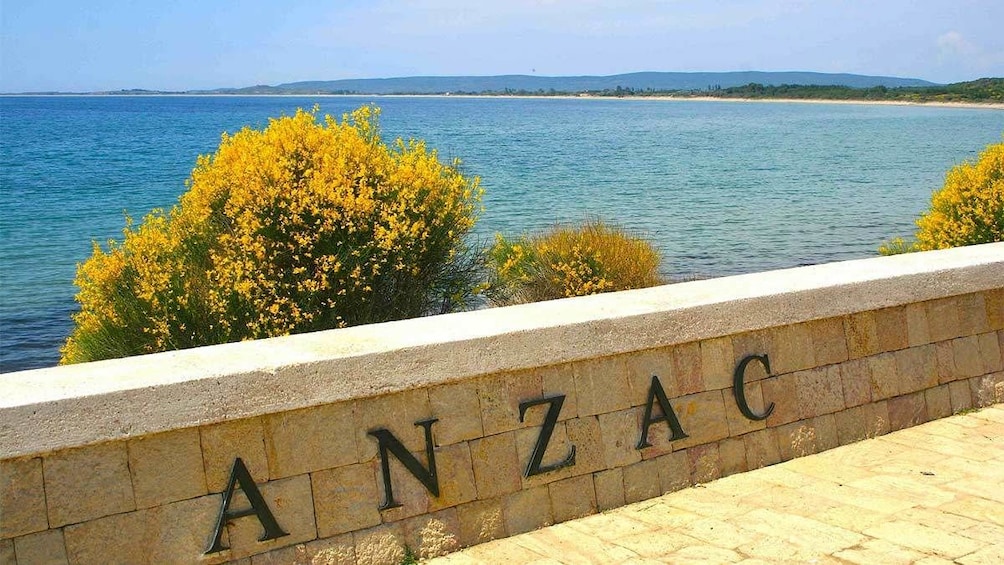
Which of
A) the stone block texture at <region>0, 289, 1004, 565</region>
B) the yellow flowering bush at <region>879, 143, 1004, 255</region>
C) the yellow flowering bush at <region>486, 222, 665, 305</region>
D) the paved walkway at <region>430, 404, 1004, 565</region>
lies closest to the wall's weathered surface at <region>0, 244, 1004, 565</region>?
the stone block texture at <region>0, 289, 1004, 565</region>

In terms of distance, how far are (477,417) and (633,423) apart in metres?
0.79

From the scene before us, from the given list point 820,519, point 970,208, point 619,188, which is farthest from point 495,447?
point 619,188

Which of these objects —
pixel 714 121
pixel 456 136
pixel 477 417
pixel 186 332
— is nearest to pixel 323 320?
pixel 186 332

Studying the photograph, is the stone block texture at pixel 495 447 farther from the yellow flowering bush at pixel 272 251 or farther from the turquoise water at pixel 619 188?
the turquoise water at pixel 619 188

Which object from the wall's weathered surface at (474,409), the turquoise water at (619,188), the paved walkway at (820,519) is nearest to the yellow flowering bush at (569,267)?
the turquoise water at (619,188)

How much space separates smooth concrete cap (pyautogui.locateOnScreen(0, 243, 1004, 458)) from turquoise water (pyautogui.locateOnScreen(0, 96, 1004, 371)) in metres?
5.08

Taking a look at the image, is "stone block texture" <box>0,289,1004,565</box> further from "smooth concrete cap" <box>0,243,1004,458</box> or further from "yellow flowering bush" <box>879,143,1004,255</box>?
"yellow flowering bush" <box>879,143,1004,255</box>

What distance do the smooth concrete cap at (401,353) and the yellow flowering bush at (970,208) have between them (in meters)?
4.50

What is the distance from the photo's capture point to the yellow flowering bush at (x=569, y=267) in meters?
9.05

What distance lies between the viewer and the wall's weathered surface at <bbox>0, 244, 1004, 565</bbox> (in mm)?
3469

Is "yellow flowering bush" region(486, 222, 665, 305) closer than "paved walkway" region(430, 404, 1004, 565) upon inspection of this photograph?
No

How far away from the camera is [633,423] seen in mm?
4605

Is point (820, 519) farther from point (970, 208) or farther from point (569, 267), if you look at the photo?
point (970, 208)

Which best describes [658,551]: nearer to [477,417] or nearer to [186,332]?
[477,417]
